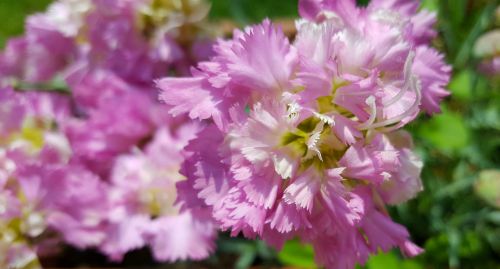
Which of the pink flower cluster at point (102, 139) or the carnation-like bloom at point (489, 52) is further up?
the pink flower cluster at point (102, 139)

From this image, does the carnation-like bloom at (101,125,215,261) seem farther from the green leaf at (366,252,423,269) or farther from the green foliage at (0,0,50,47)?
the green foliage at (0,0,50,47)

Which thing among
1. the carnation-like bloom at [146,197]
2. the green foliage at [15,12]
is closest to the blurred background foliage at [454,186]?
the carnation-like bloom at [146,197]

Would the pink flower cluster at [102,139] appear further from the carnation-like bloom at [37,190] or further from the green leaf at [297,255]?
the green leaf at [297,255]

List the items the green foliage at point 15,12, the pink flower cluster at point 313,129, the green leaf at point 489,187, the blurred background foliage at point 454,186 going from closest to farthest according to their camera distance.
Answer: the pink flower cluster at point 313,129
the green leaf at point 489,187
the blurred background foliage at point 454,186
the green foliage at point 15,12

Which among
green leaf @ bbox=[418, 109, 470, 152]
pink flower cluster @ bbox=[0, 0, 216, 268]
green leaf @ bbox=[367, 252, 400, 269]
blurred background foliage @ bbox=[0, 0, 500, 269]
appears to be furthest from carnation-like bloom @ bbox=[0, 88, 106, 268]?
green leaf @ bbox=[418, 109, 470, 152]

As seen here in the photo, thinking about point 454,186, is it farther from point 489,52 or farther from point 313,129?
point 313,129

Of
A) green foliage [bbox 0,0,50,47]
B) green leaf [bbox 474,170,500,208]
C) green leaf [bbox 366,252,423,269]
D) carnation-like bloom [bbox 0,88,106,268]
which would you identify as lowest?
green leaf [bbox 366,252,423,269]

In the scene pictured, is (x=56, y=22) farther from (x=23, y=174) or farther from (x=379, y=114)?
(x=379, y=114)
